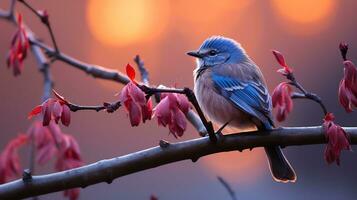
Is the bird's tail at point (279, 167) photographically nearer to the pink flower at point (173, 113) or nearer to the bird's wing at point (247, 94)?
the bird's wing at point (247, 94)

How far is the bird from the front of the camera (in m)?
3.44

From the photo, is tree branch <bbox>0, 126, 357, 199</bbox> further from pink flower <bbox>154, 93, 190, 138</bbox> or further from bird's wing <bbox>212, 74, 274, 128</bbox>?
bird's wing <bbox>212, 74, 274, 128</bbox>

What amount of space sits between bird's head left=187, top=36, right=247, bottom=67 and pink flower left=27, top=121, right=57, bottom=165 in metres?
0.95

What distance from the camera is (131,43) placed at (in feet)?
31.5

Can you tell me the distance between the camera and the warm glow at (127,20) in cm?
986

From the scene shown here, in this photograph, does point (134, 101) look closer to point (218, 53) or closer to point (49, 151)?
point (49, 151)

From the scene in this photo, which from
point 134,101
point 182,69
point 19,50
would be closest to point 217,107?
point 19,50

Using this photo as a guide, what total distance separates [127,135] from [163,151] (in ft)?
22.2

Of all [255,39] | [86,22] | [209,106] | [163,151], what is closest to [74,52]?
[86,22]

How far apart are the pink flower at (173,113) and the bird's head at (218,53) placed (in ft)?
4.53

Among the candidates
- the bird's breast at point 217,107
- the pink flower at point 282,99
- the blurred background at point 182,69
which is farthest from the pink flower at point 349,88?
the blurred background at point 182,69

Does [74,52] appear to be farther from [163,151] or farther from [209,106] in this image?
[163,151]

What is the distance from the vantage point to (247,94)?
3615mm

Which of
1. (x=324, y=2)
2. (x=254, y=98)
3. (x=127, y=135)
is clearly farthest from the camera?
(x=324, y=2)
